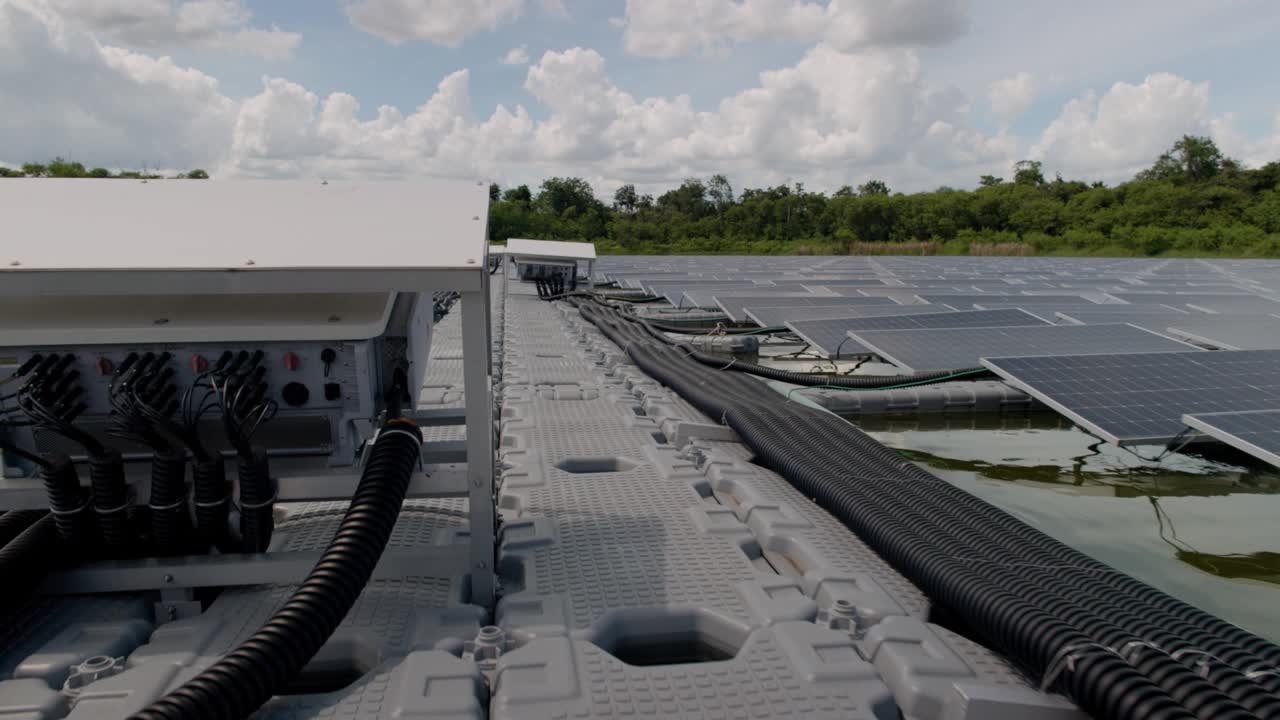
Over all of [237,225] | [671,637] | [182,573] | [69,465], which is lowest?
[671,637]

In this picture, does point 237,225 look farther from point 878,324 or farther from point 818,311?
point 818,311

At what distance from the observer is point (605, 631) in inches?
94.9

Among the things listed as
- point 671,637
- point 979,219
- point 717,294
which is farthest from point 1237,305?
point 979,219

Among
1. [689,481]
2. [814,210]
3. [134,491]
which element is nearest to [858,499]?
[689,481]

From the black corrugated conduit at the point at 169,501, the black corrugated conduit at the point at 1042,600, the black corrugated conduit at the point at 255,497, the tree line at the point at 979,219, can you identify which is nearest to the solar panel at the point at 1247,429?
the black corrugated conduit at the point at 1042,600

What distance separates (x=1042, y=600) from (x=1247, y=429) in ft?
10.9

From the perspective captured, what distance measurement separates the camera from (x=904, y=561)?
2.92m

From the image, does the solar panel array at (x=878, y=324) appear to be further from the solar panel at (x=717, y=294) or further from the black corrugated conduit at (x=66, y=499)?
the black corrugated conduit at (x=66, y=499)

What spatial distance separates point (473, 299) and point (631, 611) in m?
1.14

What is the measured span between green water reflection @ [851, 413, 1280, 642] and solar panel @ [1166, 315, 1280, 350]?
3.10 meters

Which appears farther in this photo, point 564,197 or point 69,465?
point 564,197

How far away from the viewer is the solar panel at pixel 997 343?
25.1 ft

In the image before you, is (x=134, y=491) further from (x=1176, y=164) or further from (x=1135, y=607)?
(x=1176, y=164)

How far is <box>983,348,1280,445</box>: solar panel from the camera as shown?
16.9 ft
